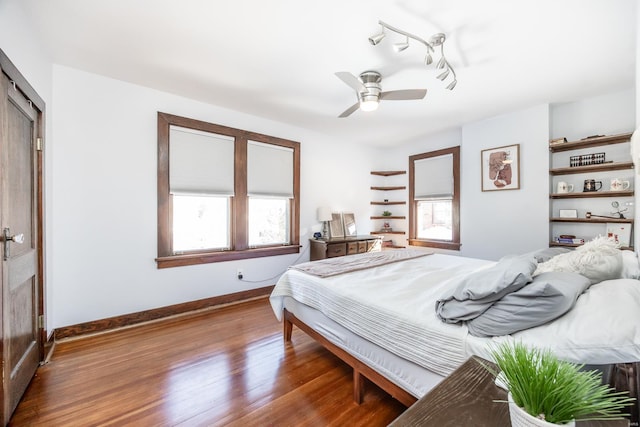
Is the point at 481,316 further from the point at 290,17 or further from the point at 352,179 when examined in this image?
the point at 352,179

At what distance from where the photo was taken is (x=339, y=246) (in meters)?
4.36

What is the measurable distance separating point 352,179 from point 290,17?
3.47m

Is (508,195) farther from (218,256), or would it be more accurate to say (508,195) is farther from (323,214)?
(218,256)

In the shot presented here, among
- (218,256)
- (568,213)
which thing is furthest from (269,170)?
(568,213)

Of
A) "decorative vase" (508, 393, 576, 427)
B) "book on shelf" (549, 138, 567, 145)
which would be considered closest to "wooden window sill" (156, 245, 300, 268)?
"decorative vase" (508, 393, 576, 427)

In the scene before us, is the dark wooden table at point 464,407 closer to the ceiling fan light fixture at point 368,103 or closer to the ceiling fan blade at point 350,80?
the ceiling fan blade at point 350,80

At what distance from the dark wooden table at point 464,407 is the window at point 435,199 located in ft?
12.7

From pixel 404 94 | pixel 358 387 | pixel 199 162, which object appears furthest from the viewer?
pixel 199 162

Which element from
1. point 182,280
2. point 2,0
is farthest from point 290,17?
point 182,280

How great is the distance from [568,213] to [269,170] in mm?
4105

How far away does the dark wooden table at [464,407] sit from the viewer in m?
0.74

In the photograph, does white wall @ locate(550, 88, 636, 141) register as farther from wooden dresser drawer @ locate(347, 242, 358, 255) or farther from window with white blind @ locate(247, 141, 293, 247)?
window with white blind @ locate(247, 141, 293, 247)

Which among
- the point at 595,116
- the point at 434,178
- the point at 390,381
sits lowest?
the point at 390,381

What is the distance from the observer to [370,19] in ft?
6.31
